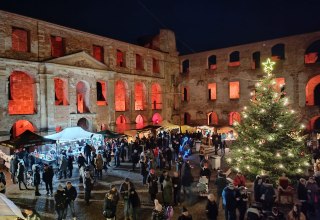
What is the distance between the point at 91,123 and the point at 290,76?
20.4m

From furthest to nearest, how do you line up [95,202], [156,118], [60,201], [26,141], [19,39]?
1. [156,118]
2. [19,39]
3. [26,141]
4. [95,202]
5. [60,201]

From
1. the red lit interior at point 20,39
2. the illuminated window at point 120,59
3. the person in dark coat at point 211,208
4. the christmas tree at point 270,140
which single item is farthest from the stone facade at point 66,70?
the person in dark coat at point 211,208

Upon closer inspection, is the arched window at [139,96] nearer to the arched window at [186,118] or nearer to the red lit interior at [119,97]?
the red lit interior at [119,97]

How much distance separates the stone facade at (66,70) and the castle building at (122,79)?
0.24ft

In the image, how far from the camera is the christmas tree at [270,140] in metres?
12.1

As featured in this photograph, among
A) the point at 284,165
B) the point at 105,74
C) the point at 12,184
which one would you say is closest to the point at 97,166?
the point at 12,184

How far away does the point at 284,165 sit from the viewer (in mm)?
12078

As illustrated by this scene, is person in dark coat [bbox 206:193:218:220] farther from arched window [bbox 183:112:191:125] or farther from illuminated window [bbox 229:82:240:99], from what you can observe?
arched window [bbox 183:112:191:125]

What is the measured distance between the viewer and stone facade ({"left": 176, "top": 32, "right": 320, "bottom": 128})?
26844 mm

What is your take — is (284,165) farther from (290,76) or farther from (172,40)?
(172,40)

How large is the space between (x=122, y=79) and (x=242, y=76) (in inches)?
531

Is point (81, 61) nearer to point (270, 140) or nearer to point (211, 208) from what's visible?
point (270, 140)

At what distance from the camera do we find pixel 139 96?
32500 mm

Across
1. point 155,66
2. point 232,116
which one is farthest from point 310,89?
point 155,66
